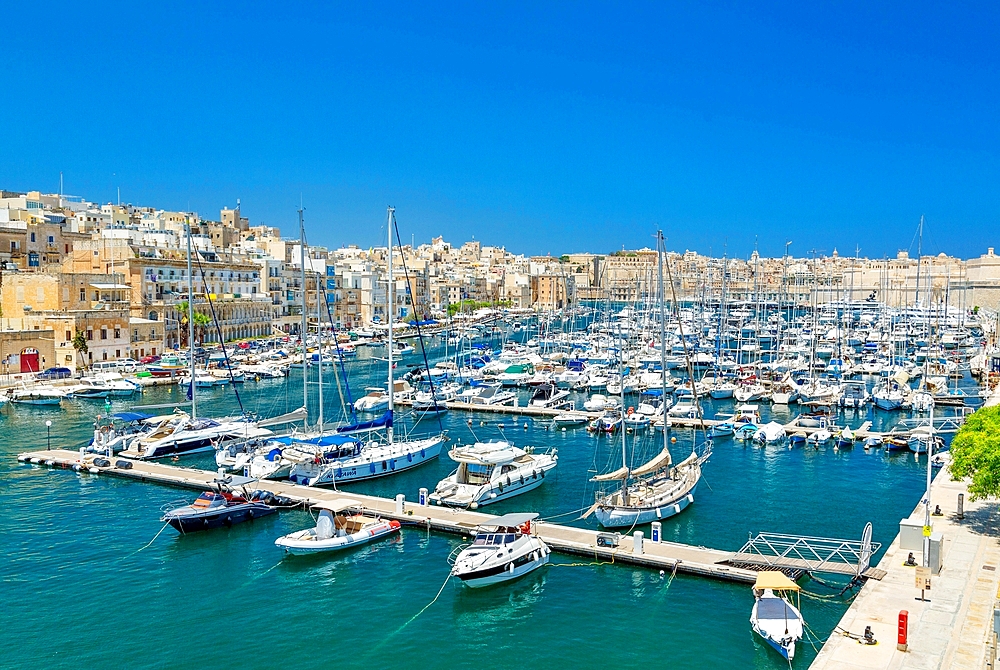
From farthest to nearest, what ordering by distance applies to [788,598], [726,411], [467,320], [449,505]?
[467,320] < [726,411] < [449,505] < [788,598]

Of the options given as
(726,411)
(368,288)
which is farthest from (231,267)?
(726,411)

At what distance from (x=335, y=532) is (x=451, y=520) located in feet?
9.59

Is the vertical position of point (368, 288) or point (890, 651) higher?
point (368, 288)

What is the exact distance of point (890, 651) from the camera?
42.1ft

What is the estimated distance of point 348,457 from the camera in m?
27.5

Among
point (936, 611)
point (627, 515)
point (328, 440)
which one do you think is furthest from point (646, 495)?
point (328, 440)

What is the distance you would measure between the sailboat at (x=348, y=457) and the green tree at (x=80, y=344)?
2996 cm

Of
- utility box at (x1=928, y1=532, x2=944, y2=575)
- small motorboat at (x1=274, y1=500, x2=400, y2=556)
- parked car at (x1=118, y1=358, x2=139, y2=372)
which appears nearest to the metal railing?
utility box at (x1=928, y1=532, x2=944, y2=575)

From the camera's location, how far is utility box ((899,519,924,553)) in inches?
684

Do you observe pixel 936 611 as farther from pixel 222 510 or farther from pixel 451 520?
pixel 222 510

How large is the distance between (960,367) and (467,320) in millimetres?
59082

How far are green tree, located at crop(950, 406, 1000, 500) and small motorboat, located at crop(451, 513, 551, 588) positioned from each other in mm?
→ 9049

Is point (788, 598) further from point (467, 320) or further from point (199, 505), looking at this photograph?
point (467, 320)

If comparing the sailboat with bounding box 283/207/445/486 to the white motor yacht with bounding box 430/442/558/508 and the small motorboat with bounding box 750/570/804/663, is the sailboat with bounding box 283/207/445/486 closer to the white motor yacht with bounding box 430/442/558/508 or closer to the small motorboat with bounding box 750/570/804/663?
the white motor yacht with bounding box 430/442/558/508
